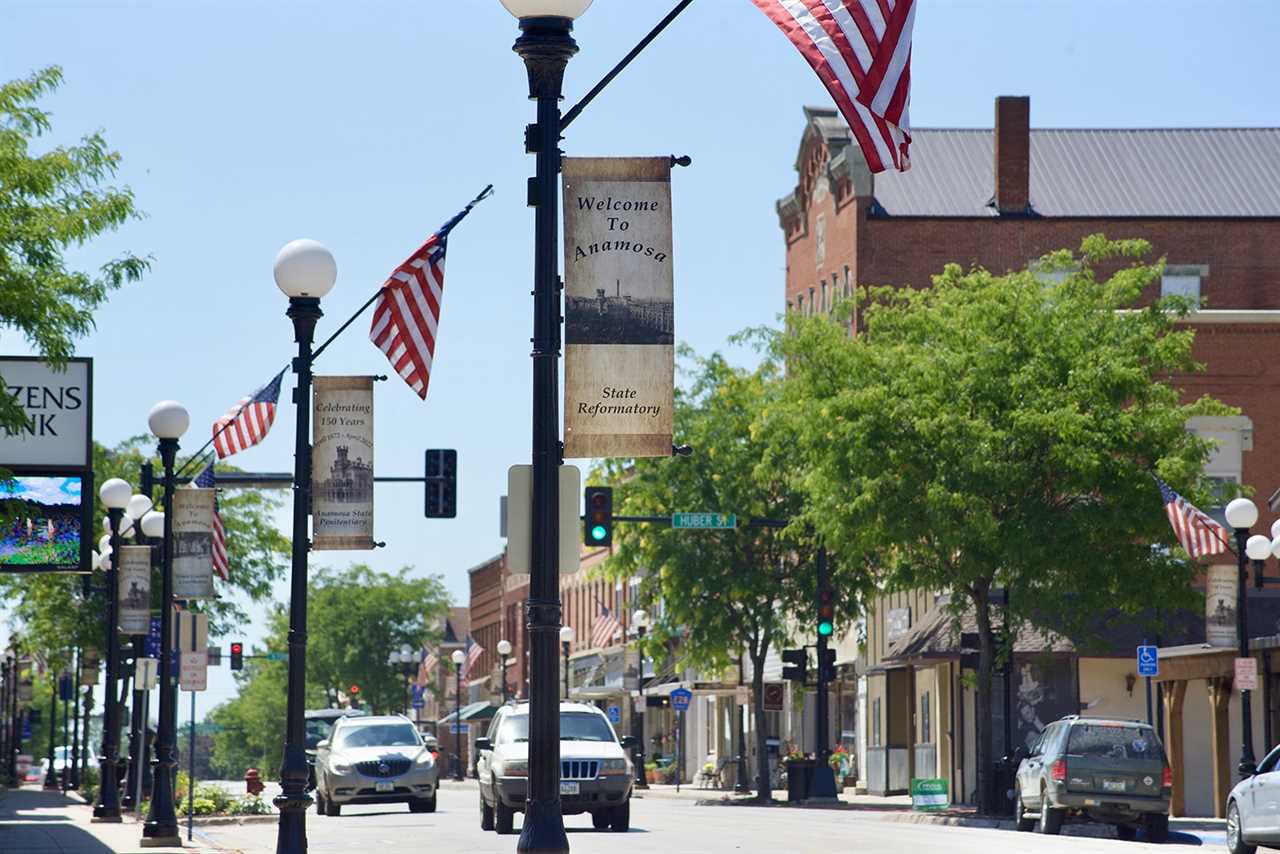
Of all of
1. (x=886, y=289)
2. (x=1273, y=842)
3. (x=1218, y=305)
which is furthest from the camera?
(x=1218, y=305)

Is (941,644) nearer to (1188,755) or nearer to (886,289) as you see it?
(1188,755)

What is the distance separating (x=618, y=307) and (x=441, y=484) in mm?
24392

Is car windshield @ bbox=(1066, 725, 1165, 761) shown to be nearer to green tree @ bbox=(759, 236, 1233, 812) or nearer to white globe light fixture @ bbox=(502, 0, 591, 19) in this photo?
green tree @ bbox=(759, 236, 1233, 812)

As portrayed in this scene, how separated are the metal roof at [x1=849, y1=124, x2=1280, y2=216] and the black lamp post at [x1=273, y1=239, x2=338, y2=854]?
1942 inches

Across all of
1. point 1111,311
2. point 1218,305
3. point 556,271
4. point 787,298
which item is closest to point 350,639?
point 787,298

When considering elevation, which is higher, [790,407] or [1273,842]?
[790,407]

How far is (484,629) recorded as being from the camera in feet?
433

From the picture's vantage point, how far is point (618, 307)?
1152 centimetres

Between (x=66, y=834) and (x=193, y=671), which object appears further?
(x=66, y=834)

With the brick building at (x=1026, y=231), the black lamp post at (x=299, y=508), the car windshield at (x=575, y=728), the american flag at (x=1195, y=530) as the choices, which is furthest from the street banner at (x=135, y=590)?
the brick building at (x=1026, y=231)

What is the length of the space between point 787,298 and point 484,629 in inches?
2368

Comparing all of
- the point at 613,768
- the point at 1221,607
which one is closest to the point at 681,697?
the point at 1221,607

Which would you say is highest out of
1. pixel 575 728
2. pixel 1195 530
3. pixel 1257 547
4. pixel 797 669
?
pixel 1195 530

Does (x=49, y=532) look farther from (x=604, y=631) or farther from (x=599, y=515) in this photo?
(x=604, y=631)
